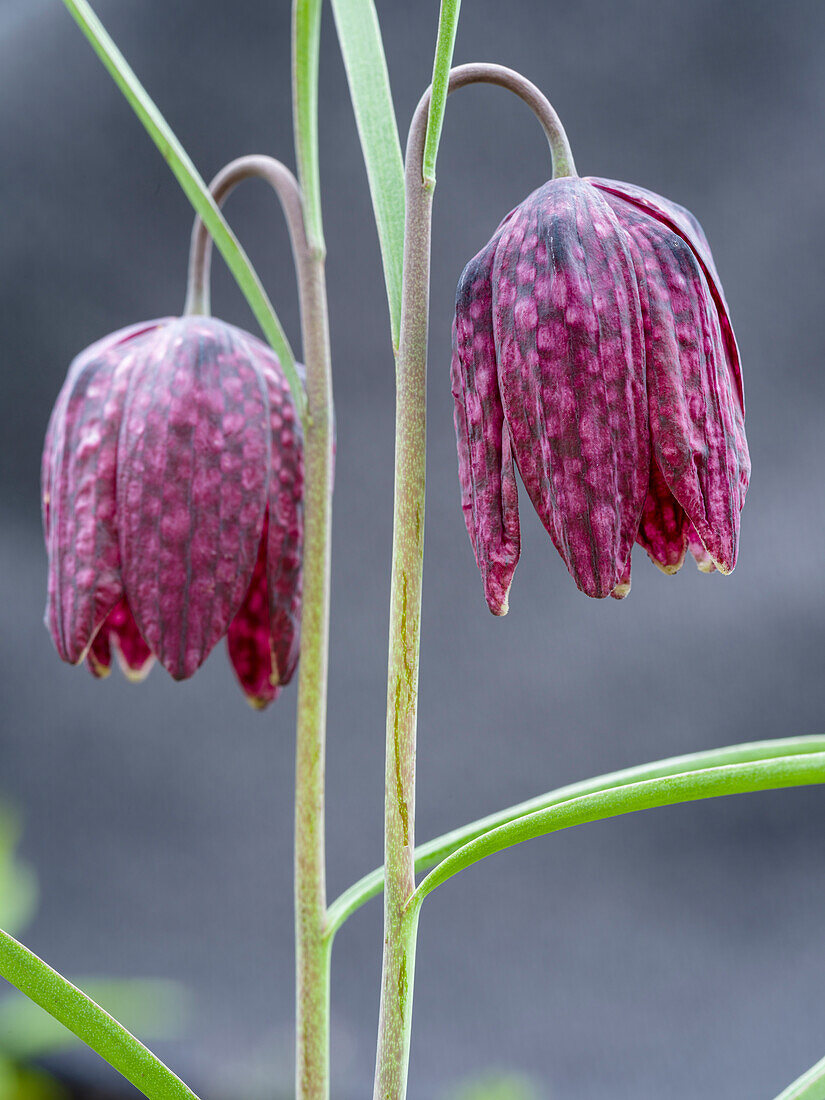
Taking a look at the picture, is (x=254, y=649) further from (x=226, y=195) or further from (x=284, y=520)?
(x=226, y=195)

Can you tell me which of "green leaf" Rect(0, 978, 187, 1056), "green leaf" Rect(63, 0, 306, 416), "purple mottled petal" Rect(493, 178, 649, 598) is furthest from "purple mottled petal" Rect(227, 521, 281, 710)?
"green leaf" Rect(0, 978, 187, 1056)

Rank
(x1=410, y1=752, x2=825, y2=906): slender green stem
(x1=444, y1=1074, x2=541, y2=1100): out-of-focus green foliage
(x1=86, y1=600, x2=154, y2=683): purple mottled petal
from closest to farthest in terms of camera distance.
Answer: (x1=410, y1=752, x2=825, y2=906): slender green stem
(x1=86, y1=600, x2=154, y2=683): purple mottled petal
(x1=444, y1=1074, x2=541, y2=1100): out-of-focus green foliage

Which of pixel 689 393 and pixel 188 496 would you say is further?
pixel 188 496

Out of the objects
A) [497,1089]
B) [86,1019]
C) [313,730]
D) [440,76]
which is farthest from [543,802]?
[497,1089]

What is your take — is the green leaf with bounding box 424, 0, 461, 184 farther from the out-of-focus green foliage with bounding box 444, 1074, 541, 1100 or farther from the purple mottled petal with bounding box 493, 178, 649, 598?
the out-of-focus green foliage with bounding box 444, 1074, 541, 1100

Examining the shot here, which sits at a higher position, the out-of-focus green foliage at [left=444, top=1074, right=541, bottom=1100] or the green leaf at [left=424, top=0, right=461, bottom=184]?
the green leaf at [left=424, top=0, right=461, bottom=184]
